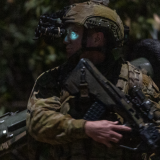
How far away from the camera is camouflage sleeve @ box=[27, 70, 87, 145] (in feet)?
3.14

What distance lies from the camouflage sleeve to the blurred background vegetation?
690 millimetres

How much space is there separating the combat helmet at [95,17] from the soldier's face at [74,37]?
0.09ft

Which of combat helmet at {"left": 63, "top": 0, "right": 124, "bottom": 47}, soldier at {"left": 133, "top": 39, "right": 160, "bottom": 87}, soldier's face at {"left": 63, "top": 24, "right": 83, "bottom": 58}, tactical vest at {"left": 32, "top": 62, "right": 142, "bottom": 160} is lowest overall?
tactical vest at {"left": 32, "top": 62, "right": 142, "bottom": 160}

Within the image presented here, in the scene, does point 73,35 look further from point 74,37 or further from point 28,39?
point 28,39

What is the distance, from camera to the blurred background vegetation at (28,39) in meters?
1.73

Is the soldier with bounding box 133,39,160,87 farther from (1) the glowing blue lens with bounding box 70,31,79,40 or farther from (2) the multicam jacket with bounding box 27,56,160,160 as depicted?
(1) the glowing blue lens with bounding box 70,31,79,40

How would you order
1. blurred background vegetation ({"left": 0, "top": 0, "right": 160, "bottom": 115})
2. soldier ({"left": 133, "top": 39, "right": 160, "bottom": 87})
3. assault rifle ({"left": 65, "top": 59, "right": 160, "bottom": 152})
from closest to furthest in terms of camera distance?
assault rifle ({"left": 65, "top": 59, "right": 160, "bottom": 152})
soldier ({"left": 133, "top": 39, "right": 160, "bottom": 87})
blurred background vegetation ({"left": 0, "top": 0, "right": 160, "bottom": 115})

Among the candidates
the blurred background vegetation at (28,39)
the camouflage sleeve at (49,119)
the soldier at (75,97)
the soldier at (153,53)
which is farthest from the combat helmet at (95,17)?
the blurred background vegetation at (28,39)

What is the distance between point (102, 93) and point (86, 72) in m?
0.10

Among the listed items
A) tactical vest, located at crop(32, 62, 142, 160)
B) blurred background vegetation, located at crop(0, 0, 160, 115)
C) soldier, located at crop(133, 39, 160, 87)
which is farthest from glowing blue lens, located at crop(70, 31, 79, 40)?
blurred background vegetation, located at crop(0, 0, 160, 115)

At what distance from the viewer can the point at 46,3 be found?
171 centimetres

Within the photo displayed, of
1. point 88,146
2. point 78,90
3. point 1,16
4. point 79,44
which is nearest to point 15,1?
point 1,16

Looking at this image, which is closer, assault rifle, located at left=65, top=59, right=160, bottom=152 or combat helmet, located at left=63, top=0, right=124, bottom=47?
assault rifle, located at left=65, top=59, right=160, bottom=152

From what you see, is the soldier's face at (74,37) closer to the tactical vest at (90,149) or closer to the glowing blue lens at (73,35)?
the glowing blue lens at (73,35)
